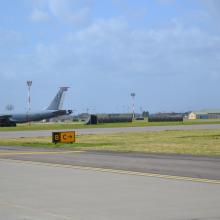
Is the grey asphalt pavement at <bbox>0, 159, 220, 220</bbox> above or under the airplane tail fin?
under

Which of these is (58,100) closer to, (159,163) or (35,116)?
(35,116)

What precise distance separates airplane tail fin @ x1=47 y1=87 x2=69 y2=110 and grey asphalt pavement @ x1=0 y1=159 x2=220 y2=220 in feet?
292

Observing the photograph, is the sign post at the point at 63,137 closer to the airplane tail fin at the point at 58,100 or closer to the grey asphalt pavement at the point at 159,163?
the grey asphalt pavement at the point at 159,163

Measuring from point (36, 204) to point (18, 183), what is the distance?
12.3 ft

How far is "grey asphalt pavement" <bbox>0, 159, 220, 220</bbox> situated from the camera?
10.0 metres

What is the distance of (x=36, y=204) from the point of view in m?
11.3

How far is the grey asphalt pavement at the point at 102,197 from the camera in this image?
1002 cm

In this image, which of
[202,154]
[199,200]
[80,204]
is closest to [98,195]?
[80,204]

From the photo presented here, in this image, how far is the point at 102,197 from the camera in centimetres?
1220

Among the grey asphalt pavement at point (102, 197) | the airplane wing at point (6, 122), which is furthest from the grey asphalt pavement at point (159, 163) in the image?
the airplane wing at point (6, 122)

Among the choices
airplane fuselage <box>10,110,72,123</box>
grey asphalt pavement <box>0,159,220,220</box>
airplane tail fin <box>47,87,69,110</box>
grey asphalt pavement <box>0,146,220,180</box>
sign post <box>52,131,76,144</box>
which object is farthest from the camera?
airplane tail fin <box>47,87,69,110</box>

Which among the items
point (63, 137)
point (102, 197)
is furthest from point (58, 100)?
point (102, 197)

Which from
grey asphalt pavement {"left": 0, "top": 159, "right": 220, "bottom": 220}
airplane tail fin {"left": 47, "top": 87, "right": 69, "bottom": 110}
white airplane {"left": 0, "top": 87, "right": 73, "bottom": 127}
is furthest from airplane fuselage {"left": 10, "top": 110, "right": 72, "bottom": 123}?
grey asphalt pavement {"left": 0, "top": 159, "right": 220, "bottom": 220}

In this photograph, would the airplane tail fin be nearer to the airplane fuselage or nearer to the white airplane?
the white airplane
